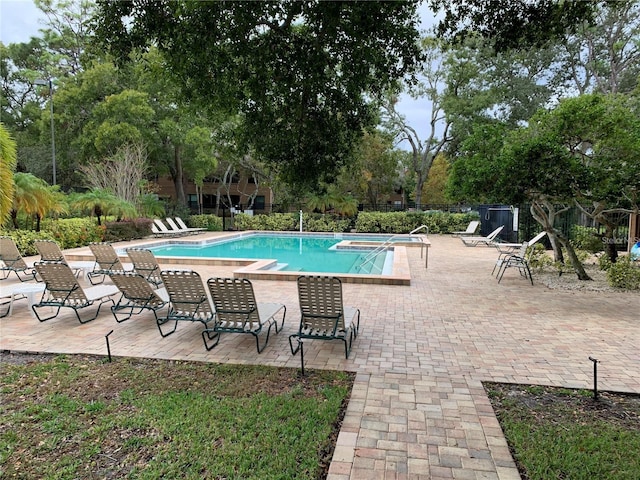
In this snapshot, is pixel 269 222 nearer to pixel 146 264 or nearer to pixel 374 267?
pixel 374 267

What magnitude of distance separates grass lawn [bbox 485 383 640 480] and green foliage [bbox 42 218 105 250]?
15478 mm

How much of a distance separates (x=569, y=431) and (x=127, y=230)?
1867 centimetres

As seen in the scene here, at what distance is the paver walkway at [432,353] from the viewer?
2.75 m

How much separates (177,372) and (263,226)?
70.7ft

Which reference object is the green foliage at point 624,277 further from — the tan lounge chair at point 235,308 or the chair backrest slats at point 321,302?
the tan lounge chair at point 235,308

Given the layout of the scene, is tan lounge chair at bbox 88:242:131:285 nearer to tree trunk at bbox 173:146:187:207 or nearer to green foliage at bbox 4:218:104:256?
green foliage at bbox 4:218:104:256

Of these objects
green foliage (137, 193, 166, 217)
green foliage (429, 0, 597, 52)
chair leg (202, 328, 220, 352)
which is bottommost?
chair leg (202, 328, 220, 352)

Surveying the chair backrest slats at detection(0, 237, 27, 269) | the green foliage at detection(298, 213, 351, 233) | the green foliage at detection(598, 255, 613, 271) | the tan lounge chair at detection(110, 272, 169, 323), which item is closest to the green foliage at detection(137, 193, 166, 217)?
the green foliage at detection(298, 213, 351, 233)

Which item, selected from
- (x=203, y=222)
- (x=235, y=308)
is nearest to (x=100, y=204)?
(x=203, y=222)

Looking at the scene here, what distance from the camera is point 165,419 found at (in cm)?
315

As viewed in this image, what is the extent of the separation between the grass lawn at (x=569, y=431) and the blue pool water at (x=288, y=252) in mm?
8376

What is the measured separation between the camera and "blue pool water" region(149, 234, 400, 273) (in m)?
13.4

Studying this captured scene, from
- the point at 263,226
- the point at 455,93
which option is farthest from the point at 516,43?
the point at 455,93

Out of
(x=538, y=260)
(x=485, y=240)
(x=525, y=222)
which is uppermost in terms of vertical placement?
(x=525, y=222)
